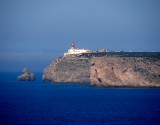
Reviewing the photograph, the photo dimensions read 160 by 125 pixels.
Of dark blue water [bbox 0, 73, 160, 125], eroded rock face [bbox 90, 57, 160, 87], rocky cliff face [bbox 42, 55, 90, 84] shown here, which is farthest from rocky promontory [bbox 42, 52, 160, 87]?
rocky cliff face [bbox 42, 55, 90, 84]

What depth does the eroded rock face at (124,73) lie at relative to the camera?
9050 cm

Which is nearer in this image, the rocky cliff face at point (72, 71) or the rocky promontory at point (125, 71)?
the rocky promontory at point (125, 71)

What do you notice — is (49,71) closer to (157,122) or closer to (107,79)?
(107,79)

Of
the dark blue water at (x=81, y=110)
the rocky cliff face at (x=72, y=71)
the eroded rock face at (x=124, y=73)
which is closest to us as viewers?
the dark blue water at (x=81, y=110)

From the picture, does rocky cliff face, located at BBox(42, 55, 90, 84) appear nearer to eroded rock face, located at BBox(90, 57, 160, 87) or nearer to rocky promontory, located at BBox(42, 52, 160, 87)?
rocky promontory, located at BBox(42, 52, 160, 87)

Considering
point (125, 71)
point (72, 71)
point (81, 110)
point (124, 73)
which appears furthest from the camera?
point (72, 71)

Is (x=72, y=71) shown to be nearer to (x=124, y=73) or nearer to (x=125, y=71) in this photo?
(x=125, y=71)

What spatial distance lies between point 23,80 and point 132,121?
9859 centimetres

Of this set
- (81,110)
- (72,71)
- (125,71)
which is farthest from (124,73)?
(81,110)

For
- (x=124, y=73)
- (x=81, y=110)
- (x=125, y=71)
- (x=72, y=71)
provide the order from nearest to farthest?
(x=81, y=110)
(x=124, y=73)
(x=125, y=71)
(x=72, y=71)

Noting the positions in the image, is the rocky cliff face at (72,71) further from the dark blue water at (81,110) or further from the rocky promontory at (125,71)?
the dark blue water at (81,110)

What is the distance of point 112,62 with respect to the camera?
306 ft

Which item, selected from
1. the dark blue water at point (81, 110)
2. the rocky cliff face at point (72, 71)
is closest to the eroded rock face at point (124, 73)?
the dark blue water at point (81, 110)

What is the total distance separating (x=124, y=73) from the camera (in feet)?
300
